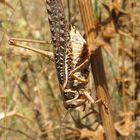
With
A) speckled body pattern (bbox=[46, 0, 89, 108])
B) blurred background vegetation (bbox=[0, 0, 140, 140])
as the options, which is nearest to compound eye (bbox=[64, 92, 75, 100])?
speckled body pattern (bbox=[46, 0, 89, 108])

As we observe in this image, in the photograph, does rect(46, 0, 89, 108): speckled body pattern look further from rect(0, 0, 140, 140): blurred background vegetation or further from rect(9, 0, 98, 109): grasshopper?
rect(0, 0, 140, 140): blurred background vegetation

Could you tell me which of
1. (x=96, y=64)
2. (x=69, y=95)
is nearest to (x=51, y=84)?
(x=69, y=95)

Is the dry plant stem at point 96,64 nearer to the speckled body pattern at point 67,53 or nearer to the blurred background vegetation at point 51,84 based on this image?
the speckled body pattern at point 67,53

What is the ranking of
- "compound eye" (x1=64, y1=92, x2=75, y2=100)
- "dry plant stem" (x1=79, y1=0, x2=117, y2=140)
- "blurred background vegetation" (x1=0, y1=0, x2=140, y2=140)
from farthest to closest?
"blurred background vegetation" (x1=0, y1=0, x2=140, y2=140), "compound eye" (x1=64, y1=92, x2=75, y2=100), "dry plant stem" (x1=79, y1=0, x2=117, y2=140)

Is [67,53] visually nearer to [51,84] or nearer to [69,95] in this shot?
[69,95]

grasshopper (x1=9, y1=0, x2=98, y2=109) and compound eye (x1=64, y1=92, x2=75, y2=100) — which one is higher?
grasshopper (x1=9, y1=0, x2=98, y2=109)

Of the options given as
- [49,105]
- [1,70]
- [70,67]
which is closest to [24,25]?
[1,70]

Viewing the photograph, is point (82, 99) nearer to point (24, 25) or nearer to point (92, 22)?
point (92, 22)

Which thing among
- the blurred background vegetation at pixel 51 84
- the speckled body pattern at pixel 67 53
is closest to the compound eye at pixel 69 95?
the speckled body pattern at pixel 67 53
